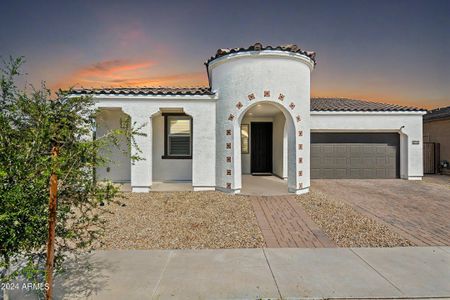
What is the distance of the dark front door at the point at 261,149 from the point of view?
13.0 m

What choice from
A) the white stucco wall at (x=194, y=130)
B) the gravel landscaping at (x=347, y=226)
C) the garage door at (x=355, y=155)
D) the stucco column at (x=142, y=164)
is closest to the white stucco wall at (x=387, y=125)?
the garage door at (x=355, y=155)

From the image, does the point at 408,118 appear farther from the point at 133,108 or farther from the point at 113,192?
the point at 113,192

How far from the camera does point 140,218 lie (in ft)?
20.0

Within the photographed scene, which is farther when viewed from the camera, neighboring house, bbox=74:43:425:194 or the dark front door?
the dark front door

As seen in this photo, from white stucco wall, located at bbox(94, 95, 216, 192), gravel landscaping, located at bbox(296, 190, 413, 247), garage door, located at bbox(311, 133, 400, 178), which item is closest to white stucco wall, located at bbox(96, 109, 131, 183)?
white stucco wall, located at bbox(94, 95, 216, 192)

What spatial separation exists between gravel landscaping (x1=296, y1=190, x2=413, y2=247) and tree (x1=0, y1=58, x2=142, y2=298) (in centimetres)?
467

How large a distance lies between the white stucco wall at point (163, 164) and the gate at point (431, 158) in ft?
51.6

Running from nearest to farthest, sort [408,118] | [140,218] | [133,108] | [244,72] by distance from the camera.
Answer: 1. [140,218]
2. [244,72]
3. [133,108]
4. [408,118]

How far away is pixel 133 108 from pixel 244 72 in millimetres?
4606

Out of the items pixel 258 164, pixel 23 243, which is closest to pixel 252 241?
pixel 23 243

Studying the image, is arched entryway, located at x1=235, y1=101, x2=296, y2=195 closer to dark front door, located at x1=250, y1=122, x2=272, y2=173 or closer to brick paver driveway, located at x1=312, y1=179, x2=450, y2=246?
dark front door, located at x1=250, y1=122, x2=272, y2=173

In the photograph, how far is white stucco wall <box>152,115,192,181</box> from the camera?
35.0 feet

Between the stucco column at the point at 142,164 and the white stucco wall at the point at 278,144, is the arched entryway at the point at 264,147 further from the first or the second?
the stucco column at the point at 142,164

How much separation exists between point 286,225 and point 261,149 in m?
7.70
